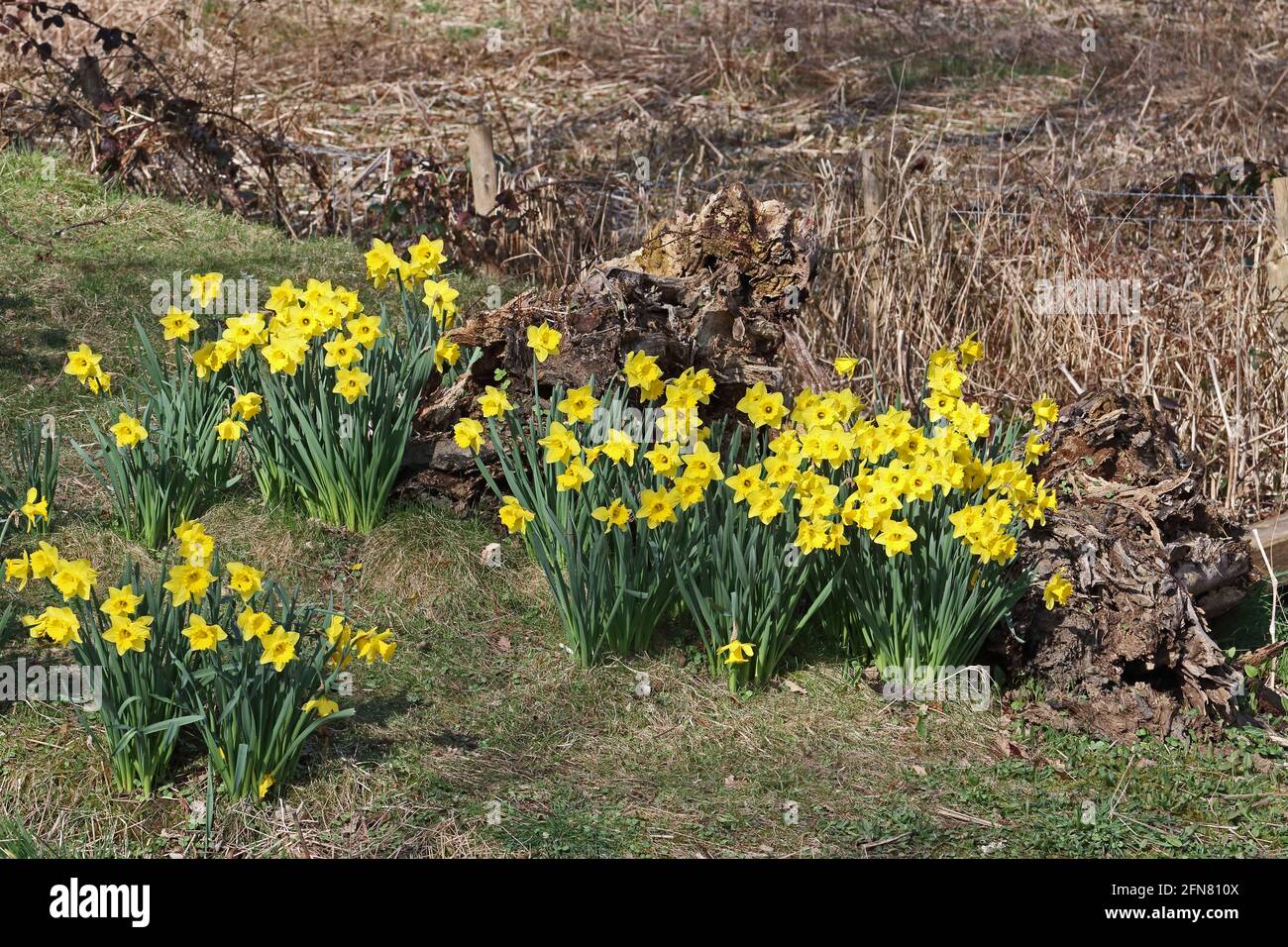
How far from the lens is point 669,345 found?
454cm

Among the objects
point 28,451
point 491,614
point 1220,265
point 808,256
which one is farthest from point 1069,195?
point 28,451

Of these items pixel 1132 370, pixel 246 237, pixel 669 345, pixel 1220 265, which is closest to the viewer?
pixel 669 345

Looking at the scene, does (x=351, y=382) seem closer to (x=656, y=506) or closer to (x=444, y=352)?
(x=444, y=352)

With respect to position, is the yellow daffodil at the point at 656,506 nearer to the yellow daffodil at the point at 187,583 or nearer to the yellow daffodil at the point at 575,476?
the yellow daffodil at the point at 575,476

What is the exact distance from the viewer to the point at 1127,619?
396 cm

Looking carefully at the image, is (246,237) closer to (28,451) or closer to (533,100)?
(28,451)

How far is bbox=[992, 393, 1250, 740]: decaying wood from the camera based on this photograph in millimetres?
3906

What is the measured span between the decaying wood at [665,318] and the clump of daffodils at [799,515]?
1.76ft

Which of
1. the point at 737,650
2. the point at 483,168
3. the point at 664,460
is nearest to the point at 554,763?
the point at 737,650

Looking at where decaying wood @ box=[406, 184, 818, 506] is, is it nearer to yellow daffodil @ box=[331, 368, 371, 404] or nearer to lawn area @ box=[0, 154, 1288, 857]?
lawn area @ box=[0, 154, 1288, 857]

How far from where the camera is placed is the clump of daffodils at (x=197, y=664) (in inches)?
116

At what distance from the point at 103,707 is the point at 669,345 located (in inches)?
88.3

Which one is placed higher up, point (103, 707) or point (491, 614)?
point (103, 707)

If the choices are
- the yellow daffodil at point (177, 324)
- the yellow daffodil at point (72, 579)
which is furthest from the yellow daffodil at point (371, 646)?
the yellow daffodil at point (177, 324)
